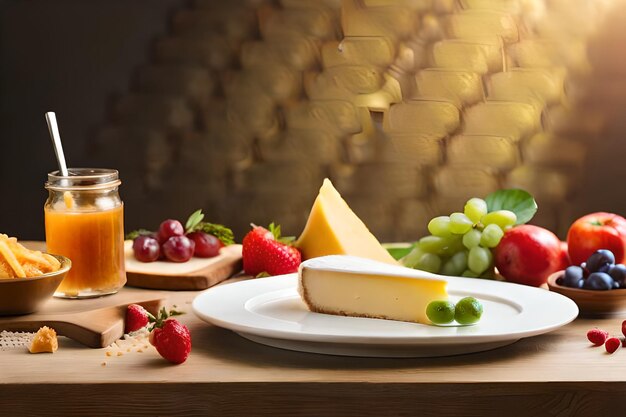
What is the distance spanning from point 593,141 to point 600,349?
110 cm

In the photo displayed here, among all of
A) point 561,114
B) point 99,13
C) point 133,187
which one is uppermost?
Answer: point 99,13

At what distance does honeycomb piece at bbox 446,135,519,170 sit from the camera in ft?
6.87

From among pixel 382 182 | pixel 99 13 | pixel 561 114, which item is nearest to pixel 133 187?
pixel 99 13

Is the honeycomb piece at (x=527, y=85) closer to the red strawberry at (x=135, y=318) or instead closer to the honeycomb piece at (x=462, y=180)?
the honeycomb piece at (x=462, y=180)

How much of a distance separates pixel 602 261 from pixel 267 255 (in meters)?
0.54

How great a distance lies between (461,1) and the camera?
6.71 feet

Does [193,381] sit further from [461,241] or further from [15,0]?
[15,0]

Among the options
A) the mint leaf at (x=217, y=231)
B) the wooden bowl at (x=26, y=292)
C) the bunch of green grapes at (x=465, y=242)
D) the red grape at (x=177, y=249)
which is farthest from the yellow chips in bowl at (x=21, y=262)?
the bunch of green grapes at (x=465, y=242)

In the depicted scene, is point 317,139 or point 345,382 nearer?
point 345,382

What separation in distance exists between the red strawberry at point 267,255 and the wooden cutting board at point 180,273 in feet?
0.14

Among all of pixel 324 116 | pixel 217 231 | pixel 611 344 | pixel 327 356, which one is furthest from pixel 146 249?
pixel 611 344

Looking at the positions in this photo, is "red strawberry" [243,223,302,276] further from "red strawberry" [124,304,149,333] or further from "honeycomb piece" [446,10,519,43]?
"honeycomb piece" [446,10,519,43]

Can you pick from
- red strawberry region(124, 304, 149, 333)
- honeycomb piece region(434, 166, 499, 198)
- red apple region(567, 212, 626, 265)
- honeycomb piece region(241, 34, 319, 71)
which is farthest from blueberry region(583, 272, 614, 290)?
honeycomb piece region(241, 34, 319, 71)
